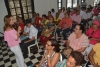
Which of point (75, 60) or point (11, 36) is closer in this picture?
point (75, 60)

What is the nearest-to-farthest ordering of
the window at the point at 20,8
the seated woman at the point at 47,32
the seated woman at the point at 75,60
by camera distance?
the seated woman at the point at 75,60 → the seated woman at the point at 47,32 → the window at the point at 20,8

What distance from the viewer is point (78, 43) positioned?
2.28 metres

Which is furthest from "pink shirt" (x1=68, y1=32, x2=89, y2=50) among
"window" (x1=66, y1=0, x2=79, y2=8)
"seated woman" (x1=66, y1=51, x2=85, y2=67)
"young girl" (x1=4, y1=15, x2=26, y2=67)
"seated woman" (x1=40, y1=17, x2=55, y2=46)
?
"window" (x1=66, y1=0, x2=79, y2=8)

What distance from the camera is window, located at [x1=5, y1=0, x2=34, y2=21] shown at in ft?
16.5

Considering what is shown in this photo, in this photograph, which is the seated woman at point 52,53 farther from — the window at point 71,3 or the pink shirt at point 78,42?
the window at point 71,3

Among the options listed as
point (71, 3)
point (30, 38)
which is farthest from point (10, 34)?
point (71, 3)

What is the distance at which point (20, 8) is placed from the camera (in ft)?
17.6

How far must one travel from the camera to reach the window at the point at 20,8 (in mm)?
5034

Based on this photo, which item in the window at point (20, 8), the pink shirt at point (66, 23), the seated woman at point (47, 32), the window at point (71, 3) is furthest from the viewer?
the window at point (71, 3)

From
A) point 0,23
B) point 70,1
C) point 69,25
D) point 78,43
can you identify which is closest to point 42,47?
point 69,25

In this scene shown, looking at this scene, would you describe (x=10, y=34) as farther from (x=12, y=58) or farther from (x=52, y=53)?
(x=12, y=58)

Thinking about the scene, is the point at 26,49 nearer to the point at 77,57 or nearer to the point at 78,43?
the point at 78,43

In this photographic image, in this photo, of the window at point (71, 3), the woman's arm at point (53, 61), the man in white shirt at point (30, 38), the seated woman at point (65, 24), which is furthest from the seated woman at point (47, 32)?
the window at point (71, 3)

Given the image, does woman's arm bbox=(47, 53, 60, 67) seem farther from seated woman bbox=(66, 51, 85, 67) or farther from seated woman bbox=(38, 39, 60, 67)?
seated woman bbox=(66, 51, 85, 67)
